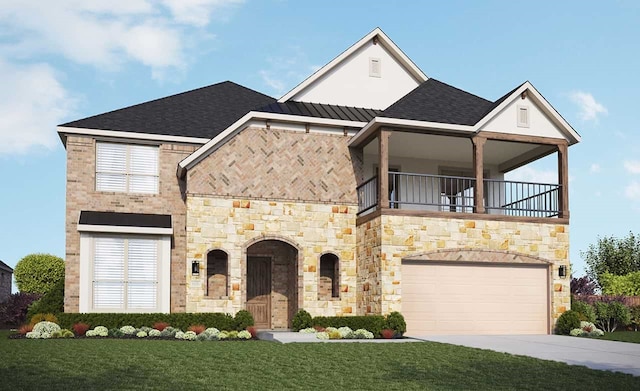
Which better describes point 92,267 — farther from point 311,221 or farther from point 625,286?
point 625,286

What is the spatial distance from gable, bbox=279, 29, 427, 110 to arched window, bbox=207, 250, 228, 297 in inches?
229

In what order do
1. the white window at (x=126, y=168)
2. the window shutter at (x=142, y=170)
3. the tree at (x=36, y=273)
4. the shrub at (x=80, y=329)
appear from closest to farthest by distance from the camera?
the shrub at (x=80, y=329) < the white window at (x=126, y=168) < the window shutter at (x=142, y=170) < the tree at (x=36, y=273)

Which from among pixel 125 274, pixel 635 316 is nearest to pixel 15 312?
pixel 125 274

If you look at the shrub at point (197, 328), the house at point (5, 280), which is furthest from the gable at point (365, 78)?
the house at point (5, 280)

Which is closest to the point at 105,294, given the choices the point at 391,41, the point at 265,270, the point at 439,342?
the point at 265,270

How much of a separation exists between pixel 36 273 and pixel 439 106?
25256 millimetres

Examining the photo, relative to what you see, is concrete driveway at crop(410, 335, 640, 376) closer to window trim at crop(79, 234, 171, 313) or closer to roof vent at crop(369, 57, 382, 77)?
window trim at crop(79, 234, 171, 313)

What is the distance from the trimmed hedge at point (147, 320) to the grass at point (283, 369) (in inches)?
152

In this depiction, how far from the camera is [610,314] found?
78.1ft

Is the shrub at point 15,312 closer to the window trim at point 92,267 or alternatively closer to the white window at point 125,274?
the window trim at point 92,267

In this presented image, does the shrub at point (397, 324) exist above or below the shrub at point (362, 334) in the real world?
above

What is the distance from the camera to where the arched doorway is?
22.3 meters

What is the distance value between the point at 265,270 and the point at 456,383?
42.5 feet

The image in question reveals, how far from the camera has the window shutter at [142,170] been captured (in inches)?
864
